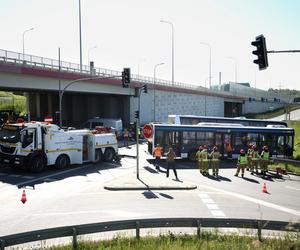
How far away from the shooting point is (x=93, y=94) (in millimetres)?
53906

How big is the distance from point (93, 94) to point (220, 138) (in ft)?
98.2

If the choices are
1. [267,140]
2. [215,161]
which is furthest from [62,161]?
[267,140]

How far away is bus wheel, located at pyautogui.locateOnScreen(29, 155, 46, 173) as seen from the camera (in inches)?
805

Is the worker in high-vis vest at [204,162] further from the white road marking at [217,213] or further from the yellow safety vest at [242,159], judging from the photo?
the white road marking at [217,213]

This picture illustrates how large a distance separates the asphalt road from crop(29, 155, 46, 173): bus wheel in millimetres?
407

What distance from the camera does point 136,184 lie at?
17.7 meters

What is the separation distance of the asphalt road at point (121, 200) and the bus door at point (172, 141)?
16.0 feet

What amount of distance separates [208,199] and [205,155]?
20.5 feet

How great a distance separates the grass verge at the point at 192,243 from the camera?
8477mm

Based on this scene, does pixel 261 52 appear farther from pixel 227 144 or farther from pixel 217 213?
pixel 227 144

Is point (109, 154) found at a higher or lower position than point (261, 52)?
lower

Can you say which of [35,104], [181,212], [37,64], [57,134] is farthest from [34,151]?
[35,104]

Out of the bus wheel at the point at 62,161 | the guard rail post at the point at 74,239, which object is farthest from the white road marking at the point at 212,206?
the bus wheel at the point at 62,161

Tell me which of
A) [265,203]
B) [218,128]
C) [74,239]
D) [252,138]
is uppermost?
[218,128]
